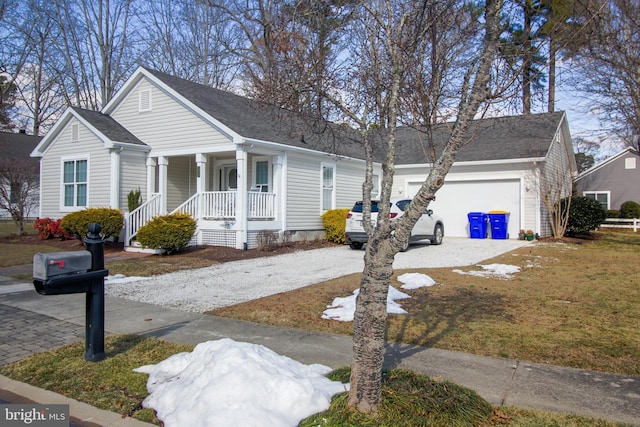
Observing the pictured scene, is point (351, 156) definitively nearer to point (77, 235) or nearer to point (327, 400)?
point (77, 235)

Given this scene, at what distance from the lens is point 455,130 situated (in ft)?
10.9

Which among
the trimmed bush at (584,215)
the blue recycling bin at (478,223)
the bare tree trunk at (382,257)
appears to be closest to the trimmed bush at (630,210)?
the trimmed bush at (584,215)

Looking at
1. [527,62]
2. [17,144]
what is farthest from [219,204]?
[17,144]

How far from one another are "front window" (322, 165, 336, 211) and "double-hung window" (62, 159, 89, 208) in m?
8.82

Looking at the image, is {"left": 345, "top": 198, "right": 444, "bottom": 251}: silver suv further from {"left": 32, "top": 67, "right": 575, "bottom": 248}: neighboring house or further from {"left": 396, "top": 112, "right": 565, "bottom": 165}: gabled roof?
{"left": 396, "top": 112, "right": 565, "bottom": 165}: gabled roof

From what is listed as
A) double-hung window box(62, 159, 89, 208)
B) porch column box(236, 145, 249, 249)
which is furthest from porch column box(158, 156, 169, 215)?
porch column box(236, 145, 249, 249)

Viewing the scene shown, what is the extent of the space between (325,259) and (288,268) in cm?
179

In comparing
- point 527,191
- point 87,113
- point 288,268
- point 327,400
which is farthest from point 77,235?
point 527,191

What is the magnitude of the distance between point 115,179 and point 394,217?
9705 millimetres

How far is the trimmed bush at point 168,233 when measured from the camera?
44.1 feet

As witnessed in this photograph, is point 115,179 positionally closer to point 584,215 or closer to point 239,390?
point 239,390

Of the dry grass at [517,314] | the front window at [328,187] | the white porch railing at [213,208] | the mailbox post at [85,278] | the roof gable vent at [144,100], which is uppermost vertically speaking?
the roof gable vent at [144,100]

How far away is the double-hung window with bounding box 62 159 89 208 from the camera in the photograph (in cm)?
1750

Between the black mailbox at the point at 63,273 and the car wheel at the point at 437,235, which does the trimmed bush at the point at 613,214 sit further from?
the black mailbox at the point at 63,273
